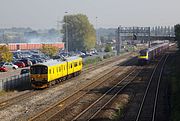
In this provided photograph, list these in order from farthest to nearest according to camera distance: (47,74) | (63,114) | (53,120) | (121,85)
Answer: (121,85)
(47,74)
(63,114)
(53,120)

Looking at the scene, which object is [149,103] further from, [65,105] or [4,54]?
[4,54]

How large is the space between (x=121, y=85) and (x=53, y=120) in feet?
60.2

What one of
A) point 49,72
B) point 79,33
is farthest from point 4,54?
point 79,33

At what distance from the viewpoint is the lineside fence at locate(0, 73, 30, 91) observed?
3659cm

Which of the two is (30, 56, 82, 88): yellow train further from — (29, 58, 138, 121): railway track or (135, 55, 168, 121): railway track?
(135, 55, 168, 121): railway track

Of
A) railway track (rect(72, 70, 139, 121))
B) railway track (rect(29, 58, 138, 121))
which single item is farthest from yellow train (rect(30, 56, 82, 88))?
railway track (rect(72, 70, 139, 121))

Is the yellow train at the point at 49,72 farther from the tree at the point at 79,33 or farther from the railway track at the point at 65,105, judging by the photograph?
the tree at the point at 79,33

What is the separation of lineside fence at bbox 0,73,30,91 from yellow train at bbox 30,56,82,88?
208cm

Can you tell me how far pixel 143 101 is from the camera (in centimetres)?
3088

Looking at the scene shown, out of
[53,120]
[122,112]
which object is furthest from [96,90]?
[53,120]

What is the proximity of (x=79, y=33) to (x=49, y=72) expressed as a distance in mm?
87506

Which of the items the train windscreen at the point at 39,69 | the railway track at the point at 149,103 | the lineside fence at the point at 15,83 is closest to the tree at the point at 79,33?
the railway track at the point at 149,103

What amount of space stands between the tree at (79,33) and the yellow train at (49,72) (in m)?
79.0

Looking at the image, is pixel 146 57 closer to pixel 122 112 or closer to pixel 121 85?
pixel 121 85
